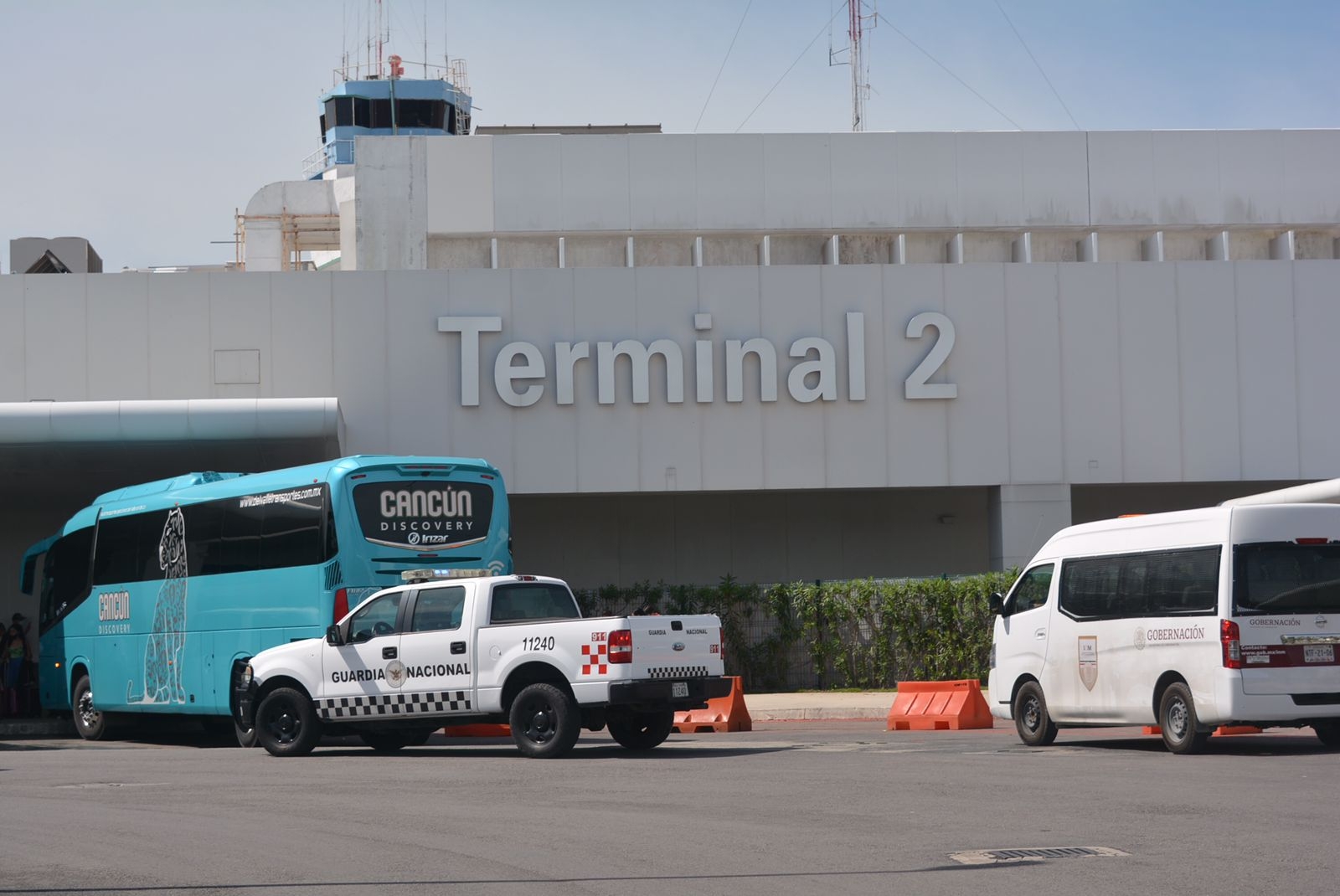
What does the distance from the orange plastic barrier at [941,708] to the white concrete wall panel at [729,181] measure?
15497mm

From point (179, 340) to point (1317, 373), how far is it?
2400 centimetres

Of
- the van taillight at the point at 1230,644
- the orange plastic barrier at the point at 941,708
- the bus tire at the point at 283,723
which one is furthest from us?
the orange plastic barrier at the point at 941,708

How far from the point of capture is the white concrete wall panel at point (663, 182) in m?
34.4

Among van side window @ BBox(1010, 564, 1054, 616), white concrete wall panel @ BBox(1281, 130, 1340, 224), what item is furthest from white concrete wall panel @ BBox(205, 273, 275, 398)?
white concrete wall panel @ BBox(1281, 130, 1340, 224)

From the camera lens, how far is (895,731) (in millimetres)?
21266

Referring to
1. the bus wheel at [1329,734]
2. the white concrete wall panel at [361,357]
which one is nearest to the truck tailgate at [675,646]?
the bus wheel at [1329,734]

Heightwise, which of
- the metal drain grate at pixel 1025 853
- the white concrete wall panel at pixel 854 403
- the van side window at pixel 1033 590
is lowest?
the metal drain grate at pixel 1025 853

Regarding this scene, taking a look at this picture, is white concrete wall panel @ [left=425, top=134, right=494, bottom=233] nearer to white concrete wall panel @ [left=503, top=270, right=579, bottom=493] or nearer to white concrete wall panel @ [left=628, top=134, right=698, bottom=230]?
white concrete wall panel @ [left=503, top=270, right=579, bottom=493]

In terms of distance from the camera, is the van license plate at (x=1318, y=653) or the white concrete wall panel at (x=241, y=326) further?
the white concrete wall panel at (x=241, y=326)

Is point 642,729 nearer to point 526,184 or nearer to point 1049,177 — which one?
point 526,184

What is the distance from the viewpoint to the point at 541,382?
3212 centimetres

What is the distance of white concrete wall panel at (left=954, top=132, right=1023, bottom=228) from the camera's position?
3481 cm

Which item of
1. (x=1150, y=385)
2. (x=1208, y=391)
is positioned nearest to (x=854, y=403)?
(x=1150, y=385)

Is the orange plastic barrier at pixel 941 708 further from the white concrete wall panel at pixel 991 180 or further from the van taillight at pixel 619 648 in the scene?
the white concrete wall panel at pixel 991 180
